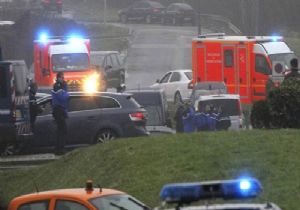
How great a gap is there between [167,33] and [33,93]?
44.3 meters

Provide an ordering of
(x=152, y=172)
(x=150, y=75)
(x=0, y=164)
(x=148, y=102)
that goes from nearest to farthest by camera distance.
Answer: (x=152, y=172)
(x=0, y=164)
(x=148, y=102)
(x=150, y=75)

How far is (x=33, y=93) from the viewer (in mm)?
24625

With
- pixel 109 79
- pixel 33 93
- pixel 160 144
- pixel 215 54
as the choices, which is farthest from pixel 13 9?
pixel 160 144

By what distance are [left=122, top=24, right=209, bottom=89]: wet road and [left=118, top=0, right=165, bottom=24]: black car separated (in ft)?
4.90

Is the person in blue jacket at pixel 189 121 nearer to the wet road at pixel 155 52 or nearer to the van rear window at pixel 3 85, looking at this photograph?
the van rear window at pixel 3 85

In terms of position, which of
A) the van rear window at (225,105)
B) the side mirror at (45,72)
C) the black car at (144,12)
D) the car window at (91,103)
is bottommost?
the van rear window at (225,105)

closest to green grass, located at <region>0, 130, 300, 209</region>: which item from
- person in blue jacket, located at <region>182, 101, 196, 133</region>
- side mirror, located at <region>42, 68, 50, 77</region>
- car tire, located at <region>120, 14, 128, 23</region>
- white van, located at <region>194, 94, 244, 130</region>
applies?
person in blue jacket, located at <region>182, 101, 196, 133</region>

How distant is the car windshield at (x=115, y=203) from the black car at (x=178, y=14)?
61.9m

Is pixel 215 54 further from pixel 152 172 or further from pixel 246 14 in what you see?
pixel 246 14

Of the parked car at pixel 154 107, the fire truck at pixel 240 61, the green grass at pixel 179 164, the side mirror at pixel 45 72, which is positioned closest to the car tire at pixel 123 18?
the side mirror at pixel 45 72

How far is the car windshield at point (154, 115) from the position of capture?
28837 mm

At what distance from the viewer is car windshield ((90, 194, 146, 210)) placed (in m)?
11.1

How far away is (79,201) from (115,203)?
1.26 ft

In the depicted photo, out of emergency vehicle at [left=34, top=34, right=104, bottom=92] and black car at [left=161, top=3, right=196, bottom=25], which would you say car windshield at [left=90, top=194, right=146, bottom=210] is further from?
black car at [left=161, top=3, right=196, bottom=25]
